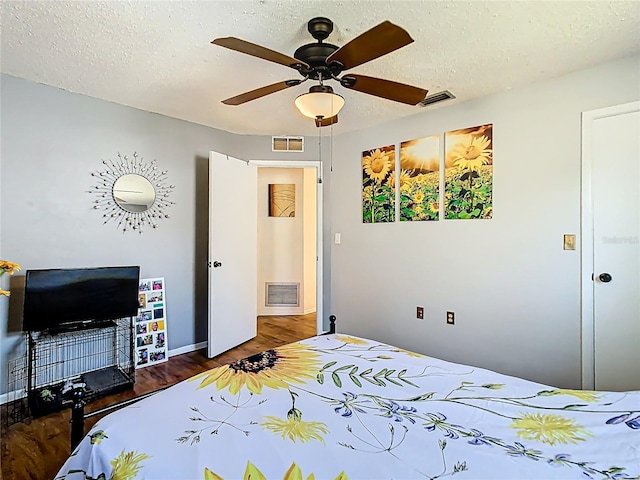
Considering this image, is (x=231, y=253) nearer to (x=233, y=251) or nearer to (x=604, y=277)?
(x=233, y=251)

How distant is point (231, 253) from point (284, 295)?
196 centimetres

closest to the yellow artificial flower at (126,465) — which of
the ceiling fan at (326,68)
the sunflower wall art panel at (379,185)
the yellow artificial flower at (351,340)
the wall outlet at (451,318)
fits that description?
the yellow artificial flower at (351,340)

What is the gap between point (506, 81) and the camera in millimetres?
2715

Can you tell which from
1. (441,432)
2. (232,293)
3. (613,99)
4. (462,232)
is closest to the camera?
(441,432)

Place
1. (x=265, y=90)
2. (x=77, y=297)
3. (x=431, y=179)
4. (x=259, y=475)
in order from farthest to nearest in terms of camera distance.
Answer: (x=431, y=179), (x=77, y=297), (x=265, y=90), (x=259, y=475)

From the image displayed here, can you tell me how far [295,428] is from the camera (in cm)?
109

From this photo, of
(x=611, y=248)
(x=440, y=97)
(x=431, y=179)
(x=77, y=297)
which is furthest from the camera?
(x=431, y=179)

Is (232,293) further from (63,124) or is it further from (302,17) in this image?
(302,17)

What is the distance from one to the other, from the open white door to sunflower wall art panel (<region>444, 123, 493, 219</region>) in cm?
213

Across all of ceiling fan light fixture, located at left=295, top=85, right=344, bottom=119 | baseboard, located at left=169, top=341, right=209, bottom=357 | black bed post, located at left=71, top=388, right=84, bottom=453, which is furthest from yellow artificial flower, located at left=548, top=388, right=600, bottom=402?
baseboard, located at left=169, top=341, right=209, bottom=357

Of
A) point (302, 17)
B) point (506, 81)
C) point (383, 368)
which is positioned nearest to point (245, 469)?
point (383, 368)

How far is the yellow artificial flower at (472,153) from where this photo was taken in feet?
9.93

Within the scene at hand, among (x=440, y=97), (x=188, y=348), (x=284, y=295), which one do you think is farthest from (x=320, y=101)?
(x=284, y=295)

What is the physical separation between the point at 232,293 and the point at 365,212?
1701 millimetres
